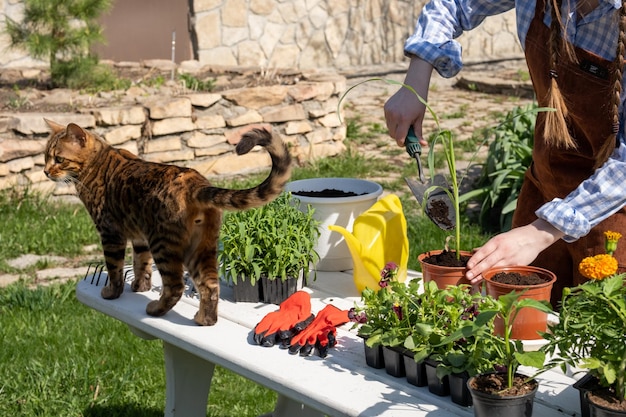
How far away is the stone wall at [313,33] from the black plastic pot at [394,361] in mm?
8341

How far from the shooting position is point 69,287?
436 centimetres

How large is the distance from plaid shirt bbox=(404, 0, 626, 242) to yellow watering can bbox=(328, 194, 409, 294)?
1.47ft

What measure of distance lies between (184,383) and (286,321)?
74 cm

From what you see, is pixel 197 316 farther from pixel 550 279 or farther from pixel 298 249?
pixel 550 279

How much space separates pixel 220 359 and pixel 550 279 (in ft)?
2.54

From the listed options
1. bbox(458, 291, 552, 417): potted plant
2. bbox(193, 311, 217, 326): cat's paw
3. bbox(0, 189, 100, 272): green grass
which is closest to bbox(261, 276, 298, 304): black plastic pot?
bbox(193, 311, 217, 326): cat's paw

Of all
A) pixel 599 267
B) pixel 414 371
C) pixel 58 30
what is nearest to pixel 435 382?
pixel 414 371

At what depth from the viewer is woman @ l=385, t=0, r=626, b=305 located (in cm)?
212

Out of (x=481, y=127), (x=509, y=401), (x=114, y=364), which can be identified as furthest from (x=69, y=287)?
(x=481, y=127)

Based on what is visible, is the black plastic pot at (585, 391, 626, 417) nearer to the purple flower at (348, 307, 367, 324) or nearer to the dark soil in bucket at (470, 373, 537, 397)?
the dark soil in bucket at (470, 373, 537, 397)

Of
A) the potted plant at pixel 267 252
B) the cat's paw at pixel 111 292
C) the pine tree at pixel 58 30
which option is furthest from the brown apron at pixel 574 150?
the pine tree at pixel 58 30

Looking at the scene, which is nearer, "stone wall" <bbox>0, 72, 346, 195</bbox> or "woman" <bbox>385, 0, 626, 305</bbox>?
"woman" <bbox>385, 0, 626, 305</bbox>

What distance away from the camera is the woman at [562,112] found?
2123mm

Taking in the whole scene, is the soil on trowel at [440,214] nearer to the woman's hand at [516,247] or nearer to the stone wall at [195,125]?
the woman's hand at [516,247]
